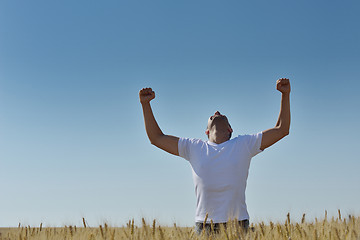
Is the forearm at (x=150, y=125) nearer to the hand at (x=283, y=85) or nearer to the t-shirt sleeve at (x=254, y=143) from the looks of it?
the t-shirt sleeve at (x=254, y=143)

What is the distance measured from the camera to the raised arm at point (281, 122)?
4.60m

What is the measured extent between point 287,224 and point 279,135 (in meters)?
1.12

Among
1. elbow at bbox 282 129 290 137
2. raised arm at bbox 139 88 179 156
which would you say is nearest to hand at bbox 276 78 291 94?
elbow at bbox 282 129 290 137

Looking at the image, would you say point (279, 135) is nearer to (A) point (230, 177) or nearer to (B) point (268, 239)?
(A) point (230, 177)

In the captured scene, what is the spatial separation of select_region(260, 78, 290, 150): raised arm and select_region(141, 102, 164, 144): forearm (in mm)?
1187

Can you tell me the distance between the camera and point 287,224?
384cm

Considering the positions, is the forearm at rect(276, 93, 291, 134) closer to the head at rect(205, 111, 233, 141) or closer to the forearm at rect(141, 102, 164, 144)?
the head at rect(205, 111, 233, 141)

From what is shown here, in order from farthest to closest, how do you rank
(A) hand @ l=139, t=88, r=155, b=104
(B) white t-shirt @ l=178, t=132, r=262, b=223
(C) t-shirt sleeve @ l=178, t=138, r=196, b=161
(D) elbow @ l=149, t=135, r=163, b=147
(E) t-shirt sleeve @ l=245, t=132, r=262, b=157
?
(A) hand @ l=139, t=88, r=155, b=104
(D) elbow @ l=149, t=135, r=163, b=147
(C) t-shirt sleeve @ l=178, t=138, r=196, b=161
(E) t-shirt sleeve @ l=245, t=132, r=262, b=157
(B) white t-shirt @ l=178, t=132, r=262, b=223

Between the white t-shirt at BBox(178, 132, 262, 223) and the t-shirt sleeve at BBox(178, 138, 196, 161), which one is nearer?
the white t-shirt at BBox(178, 132, 262, 223)

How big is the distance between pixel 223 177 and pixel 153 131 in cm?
103

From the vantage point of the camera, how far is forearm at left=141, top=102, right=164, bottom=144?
4890 millimetres

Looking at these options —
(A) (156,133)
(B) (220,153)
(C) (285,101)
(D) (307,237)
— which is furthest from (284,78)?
(D) (307,237)

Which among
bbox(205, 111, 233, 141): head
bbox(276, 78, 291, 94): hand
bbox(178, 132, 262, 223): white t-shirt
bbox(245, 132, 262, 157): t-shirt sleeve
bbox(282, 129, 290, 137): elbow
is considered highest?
bbox(276, 78, 291, 94): hand

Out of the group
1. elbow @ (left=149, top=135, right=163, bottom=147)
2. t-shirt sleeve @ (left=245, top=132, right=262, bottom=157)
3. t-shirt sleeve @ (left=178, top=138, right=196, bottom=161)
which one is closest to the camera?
t-shirt sleeve @ (left=245, top=132, right=262, bottom=157)
